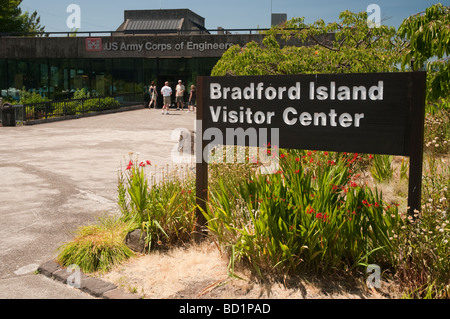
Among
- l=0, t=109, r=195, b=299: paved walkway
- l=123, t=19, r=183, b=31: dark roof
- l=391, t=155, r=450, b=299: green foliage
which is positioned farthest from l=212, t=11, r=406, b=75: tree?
l=123, t=19, r=183, b=31: dark roof

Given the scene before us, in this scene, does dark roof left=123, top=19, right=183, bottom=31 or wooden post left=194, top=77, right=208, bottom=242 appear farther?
dark roof left=123, top=19, right=183, bottom=31

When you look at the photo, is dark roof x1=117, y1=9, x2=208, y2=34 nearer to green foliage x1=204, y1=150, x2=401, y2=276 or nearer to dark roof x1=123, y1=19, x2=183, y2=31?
dark roof x1=123, y1=19, x2=183, y2=31

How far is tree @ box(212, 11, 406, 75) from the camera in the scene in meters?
10.8

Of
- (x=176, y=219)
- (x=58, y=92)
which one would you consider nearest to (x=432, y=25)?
(x=176, y=219)

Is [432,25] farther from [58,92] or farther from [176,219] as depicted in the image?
[58,92]

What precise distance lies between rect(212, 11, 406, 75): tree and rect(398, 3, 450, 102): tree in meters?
4.07

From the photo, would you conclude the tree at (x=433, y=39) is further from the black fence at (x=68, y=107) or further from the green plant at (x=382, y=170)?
the black fence at (x=68, y=107)

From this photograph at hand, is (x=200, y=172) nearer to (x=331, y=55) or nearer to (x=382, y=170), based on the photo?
(x=382, y=170)

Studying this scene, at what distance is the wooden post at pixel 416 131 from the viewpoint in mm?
3822

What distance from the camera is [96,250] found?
14.8ft

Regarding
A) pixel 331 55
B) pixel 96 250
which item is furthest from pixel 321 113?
pixel 331 55

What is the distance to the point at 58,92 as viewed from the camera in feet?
120

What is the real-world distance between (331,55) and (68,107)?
18.7 meters
